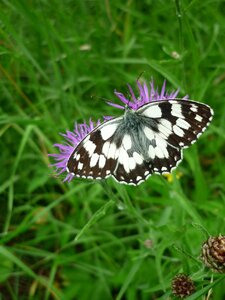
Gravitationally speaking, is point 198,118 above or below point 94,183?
above

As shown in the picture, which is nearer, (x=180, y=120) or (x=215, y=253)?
(x=215, y=253)

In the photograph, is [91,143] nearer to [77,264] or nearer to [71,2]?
[77,264]

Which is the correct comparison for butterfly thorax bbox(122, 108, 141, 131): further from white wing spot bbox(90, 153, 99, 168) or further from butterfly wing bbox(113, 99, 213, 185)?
white wing spot bbox(90, 153, 99, 168)

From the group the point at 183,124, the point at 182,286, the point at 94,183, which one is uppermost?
the point at 183,124

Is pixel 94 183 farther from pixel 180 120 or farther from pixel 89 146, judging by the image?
pixel 180 120

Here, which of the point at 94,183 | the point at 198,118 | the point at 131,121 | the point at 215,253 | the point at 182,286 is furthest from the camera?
the point at 94,183

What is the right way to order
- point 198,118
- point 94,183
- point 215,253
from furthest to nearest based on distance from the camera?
point 94,183, point 198,118, point 215,253

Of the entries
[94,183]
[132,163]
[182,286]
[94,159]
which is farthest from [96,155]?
[182,286]
